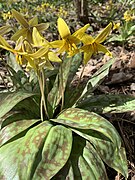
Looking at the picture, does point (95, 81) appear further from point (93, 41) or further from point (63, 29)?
point (63, 29)

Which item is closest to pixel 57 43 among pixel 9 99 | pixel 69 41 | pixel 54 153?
pixel 69 41

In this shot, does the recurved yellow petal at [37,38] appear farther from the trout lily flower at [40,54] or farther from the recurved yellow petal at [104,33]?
the recurved yellow petal at [104,33]

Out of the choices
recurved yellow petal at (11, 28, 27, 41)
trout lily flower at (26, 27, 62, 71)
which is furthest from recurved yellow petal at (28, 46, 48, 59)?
recurved yellow petal at (11, 28, 27, 41)

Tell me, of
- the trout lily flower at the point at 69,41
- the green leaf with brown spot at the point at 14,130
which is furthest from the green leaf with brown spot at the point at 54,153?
the trout lily flower at the point at 69,41

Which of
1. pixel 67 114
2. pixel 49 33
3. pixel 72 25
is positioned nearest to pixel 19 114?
pixel 67 114

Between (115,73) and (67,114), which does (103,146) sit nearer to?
(67,114)

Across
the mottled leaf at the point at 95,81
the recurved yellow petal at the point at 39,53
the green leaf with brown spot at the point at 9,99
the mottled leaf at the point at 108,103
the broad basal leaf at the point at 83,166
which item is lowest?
the broad basal leaf at the point at 83,166

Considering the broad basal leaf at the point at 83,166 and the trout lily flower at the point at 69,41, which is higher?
the trout lily flower at the point at 69,41

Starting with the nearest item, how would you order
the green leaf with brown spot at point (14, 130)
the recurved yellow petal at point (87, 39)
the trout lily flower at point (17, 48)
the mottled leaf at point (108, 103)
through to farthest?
1. the trout lily flower at point (17, 48)
2. the recurved yellow petal at point (87, 39)
3. the green leaf with brown spot at point (14, 130)
4. the mottled leaf at point (108, 103)
